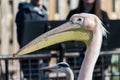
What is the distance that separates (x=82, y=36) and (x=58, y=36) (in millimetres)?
344

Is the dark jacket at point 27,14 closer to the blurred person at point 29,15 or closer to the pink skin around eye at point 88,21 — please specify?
the blurred person at point 29,15

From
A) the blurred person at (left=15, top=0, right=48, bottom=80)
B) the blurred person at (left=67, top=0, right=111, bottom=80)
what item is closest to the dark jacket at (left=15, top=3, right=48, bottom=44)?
the blurred person at (left=15, top=0, right=48, bottom=80)

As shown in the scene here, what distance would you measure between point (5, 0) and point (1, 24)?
0.45m

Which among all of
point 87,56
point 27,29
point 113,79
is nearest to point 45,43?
point 87,56

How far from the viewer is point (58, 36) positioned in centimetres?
605

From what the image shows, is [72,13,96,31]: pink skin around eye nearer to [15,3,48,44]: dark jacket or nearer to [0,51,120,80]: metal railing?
[0,51,120,80]: metal railing

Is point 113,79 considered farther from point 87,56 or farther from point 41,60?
point 87,56

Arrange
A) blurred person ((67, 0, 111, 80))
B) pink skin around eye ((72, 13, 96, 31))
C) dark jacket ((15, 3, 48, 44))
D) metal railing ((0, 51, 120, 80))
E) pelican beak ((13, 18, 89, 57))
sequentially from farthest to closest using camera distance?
dark jacket ((15, 3, 48, 44)) → blurred person ((67, 0, 111, 80)) → metal railing ((0, 51, 120, 80)) → pink skin around eye ((72, 13, 96, 31)) → pelican beak ((13, 18, 89, 57))

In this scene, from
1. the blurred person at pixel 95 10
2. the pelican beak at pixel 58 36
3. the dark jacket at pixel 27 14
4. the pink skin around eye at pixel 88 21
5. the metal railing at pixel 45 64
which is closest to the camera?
the pelican beak at pixel 58 36

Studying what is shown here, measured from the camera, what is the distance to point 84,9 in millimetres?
8852

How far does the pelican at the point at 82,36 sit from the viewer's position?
6.00 m

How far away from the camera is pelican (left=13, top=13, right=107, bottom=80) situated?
6000 millimetres

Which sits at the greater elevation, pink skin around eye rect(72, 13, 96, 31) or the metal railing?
pink skin around eye rect(72, 13, 96, 31)

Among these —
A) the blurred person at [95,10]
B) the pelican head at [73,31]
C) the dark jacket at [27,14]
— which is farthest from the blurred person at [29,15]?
the pelican head at [73,31]
